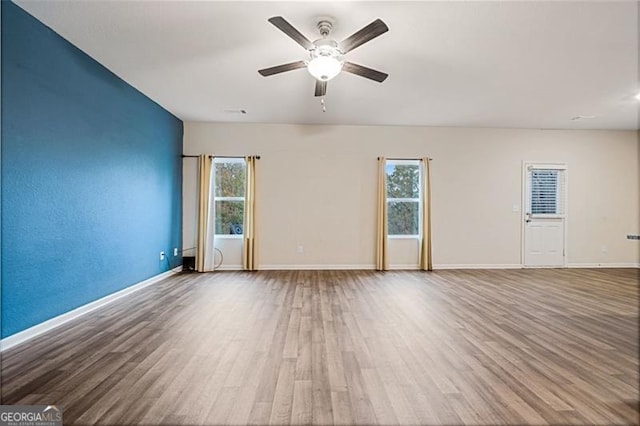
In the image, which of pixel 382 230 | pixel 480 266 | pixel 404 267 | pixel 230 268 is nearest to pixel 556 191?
pixel 480 266

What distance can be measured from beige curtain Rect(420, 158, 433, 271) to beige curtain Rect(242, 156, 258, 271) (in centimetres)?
314

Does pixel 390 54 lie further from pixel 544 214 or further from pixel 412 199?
pixel 544 214

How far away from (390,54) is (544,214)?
196 inches

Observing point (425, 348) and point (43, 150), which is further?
point (43, 150)

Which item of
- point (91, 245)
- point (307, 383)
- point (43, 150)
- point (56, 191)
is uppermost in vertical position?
point (43, 150)

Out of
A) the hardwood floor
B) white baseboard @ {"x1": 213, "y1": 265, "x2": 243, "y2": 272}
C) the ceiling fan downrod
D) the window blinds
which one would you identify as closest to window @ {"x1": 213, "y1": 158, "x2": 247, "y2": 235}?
white baseboard @ {"x1": 213, "y1": 265, "x2": 243, "y2": 272}

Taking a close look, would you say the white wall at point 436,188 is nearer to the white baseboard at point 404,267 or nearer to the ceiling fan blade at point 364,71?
the white baseboard at point 404,267

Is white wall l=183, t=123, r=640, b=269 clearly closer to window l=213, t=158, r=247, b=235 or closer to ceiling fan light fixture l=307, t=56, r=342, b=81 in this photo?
window l=213, t=158, r=247, b=235

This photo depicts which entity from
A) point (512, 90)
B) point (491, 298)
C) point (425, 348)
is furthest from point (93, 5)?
point (491, 298)

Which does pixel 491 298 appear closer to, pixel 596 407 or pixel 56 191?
pixel 596 407

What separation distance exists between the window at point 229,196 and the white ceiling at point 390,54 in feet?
3.78

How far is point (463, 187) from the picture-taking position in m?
5.94

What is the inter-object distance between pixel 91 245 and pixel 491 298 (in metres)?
4.65

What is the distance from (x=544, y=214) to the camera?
6008 mm
